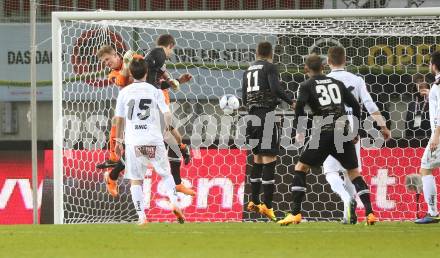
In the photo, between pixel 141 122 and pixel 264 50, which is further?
pixel 264 50

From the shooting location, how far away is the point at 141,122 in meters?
10.4

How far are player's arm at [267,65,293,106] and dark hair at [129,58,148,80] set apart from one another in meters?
1.33

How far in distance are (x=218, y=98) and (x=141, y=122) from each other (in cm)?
445

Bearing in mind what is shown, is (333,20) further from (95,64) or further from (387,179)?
(95,64)

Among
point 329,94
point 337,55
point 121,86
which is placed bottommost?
point 329,94

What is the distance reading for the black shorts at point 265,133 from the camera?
36.3 feet

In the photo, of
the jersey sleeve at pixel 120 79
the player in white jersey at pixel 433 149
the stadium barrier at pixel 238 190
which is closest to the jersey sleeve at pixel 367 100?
the player in white jersey at pixel 433 149

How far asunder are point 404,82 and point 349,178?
334 centimetres

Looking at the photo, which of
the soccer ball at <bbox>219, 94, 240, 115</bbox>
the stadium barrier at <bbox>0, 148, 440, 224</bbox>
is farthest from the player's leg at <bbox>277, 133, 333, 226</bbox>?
the stadium barrier at <bbox>0, 148, 440, 224</bbox>

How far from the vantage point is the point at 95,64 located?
1356 centimetres

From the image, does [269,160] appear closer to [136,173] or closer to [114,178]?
[136,173]

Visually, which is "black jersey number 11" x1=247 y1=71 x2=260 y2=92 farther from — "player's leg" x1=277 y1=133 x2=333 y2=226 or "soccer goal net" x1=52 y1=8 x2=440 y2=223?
"player's leg" x1=277 y1=133 x2=333 y2=226

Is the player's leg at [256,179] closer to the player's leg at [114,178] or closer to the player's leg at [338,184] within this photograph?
the player's leg at [338,184]

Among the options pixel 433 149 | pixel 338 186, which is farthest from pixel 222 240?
pixel 433 149
